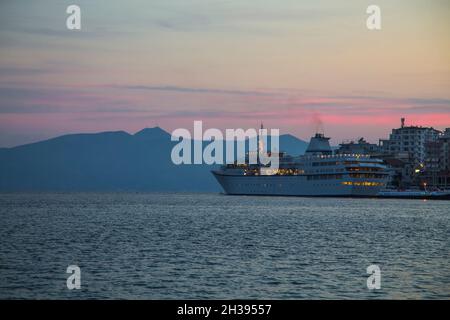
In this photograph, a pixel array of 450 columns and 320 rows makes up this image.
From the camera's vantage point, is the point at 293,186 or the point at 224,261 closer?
the point at 224,261

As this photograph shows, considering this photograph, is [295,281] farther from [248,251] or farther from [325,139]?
[325,139]

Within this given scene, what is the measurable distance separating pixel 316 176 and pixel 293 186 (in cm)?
759

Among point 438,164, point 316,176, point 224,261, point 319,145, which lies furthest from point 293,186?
point 224,261

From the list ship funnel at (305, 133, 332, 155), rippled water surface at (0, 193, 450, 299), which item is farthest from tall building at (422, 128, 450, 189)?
rippled water surface at (0, 193, 450, 299)

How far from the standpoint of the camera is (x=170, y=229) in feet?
194

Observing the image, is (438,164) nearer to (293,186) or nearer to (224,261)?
(293,186)

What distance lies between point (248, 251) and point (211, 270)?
808cm

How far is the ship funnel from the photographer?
172 metres

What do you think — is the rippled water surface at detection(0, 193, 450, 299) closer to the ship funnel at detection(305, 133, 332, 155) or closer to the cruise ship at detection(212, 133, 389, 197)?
the cruise ship at detection(212, 133, 389, 197)

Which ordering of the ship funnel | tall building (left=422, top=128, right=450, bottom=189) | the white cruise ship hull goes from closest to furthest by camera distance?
the white cruise ship hull
tall building (left=422, top=128, right=450, bottom=189)
the ship funnel

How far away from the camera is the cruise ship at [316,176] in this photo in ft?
475

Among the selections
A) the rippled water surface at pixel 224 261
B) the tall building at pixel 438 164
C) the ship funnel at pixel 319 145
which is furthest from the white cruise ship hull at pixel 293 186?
the rippled water surface at pixel 224 261

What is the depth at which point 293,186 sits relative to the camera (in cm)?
15638
